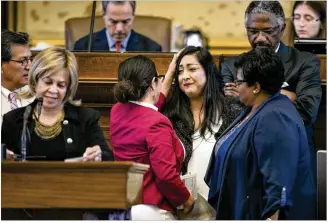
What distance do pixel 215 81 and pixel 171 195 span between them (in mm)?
772

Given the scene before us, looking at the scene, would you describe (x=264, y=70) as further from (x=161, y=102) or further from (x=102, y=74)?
(x=102, y=74)

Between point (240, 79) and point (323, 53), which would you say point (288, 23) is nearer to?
point (323, 53)

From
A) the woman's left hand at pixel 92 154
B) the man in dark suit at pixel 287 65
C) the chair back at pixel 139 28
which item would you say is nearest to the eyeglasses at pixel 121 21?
the chair back at pixel 139 28

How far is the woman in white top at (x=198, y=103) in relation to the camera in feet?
15.4

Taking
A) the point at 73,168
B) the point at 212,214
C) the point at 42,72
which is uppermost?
the point at 42,72

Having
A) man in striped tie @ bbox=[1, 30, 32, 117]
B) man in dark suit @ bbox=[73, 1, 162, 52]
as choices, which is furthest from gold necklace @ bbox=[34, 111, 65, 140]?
man in dark suit @ bbox=[73, 1, 162, 52]

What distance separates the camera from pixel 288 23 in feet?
21.5

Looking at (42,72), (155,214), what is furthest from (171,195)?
(42,72)

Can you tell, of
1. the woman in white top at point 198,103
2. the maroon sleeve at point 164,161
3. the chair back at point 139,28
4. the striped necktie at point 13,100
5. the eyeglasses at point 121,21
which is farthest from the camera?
the chair back at point 139,28

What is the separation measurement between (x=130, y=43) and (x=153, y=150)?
83.1 inches

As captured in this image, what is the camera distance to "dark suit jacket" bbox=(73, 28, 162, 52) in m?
5.98

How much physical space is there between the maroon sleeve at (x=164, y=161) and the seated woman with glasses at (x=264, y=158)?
215 mm

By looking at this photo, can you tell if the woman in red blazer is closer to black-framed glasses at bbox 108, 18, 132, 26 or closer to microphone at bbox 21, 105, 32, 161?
microphone at bbox 21, 105, 32, 161

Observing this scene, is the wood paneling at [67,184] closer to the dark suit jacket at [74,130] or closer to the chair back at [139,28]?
the dark suit jacket at [74,130]
